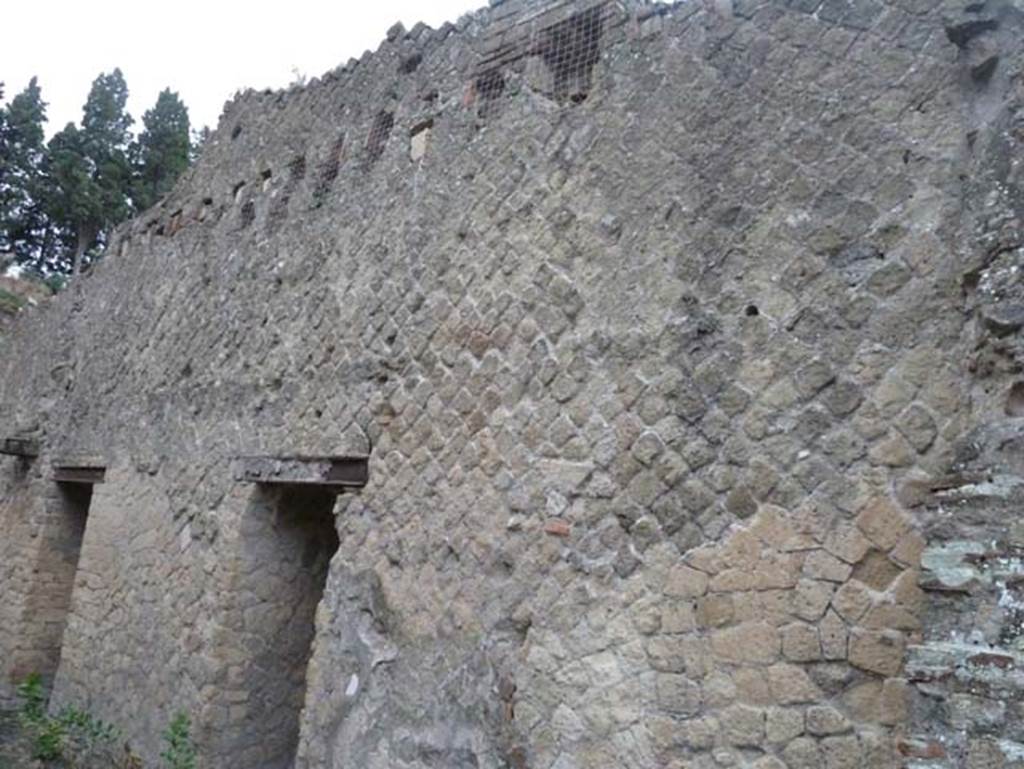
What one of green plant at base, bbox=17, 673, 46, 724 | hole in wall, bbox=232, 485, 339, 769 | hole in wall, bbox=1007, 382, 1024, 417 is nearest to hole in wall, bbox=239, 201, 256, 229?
hole in wall, bbox=232, 485, 339, 769

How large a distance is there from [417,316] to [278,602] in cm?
219

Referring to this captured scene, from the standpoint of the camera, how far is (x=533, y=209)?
164 inches

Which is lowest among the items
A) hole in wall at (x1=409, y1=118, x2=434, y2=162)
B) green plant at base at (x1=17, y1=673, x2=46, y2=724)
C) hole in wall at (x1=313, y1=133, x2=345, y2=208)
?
green plant at base at (x1=17, y1=673, x2=46, y2=724)

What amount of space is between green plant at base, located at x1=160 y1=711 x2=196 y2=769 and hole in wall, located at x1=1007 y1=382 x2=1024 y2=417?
4.72 m

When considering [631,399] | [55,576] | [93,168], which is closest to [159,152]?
[93,168]

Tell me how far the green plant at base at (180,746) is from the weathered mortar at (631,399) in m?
0.12

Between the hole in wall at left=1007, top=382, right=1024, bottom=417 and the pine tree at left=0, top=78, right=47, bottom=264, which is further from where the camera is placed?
the pine tree at left=0, top=78, right=47, bottom=264

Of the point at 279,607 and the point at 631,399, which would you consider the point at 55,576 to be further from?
the point at 631,399

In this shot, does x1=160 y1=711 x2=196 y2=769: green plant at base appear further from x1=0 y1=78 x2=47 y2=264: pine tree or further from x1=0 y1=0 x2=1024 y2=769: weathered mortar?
x1=0 y1=78 x2=47 y2=264: pine tree

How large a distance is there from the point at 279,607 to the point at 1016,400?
4508 mm

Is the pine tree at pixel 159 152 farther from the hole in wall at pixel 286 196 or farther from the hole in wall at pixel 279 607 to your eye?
the hole in wall at pixel 279 607

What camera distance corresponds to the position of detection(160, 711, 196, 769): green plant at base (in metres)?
5.18

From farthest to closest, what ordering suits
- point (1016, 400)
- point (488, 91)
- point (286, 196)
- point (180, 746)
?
point (286, 196)
point (180, 746)
point (488, 91)
point (1016, 400)

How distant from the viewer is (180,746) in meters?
5.30
